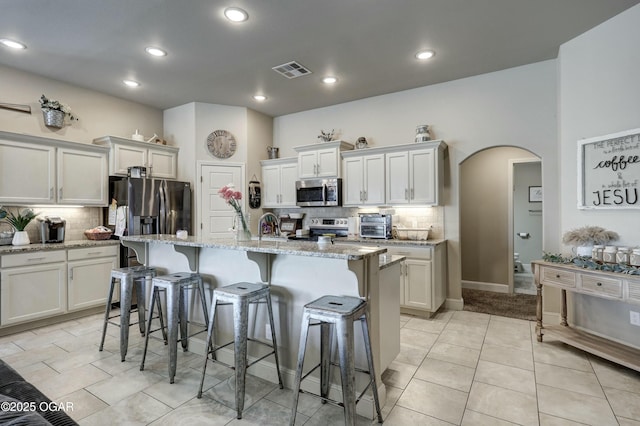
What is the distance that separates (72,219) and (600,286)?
6.01 meters

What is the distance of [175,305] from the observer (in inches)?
101

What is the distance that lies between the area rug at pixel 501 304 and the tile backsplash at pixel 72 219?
535cm

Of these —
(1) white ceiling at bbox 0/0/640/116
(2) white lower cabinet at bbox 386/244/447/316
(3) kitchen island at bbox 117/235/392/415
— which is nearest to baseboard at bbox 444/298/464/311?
(2) white lower cabinet at bbox 386/244/447/316

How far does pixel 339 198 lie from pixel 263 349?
273 cm

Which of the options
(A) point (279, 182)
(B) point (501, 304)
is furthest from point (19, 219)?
(B) point (501, 304)

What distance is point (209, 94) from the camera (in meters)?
4.77

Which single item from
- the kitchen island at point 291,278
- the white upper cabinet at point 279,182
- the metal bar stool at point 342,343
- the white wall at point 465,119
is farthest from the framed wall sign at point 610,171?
the white upper cabinet at point 279,182

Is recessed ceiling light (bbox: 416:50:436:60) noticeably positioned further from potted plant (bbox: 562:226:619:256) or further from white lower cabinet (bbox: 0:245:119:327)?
white lower cabinet (bbox: 0:245:119:327)

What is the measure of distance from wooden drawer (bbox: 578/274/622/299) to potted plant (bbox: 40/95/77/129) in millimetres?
6043

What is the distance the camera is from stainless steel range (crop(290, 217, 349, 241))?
16.6 feet

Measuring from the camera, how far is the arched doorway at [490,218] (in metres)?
5.08

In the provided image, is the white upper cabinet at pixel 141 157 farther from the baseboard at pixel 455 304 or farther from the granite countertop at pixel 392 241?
the baseboard at pixel 455 304

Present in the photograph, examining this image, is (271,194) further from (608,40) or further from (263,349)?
(608,40)

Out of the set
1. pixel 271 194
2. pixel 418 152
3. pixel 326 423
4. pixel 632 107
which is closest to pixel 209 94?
pixel 271 194
